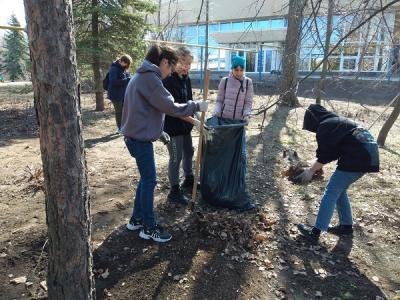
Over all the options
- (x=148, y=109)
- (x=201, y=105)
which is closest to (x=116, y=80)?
(x=201, y=105)

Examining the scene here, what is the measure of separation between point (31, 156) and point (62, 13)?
4835 mm

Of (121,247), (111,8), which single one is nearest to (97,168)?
(121,247)

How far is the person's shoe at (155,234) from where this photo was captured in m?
3.28

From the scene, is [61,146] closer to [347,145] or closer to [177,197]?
[177,197]

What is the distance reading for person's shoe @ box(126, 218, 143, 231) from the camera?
348 cm

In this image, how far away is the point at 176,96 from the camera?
3.82m

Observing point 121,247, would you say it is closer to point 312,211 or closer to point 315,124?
point 315,124

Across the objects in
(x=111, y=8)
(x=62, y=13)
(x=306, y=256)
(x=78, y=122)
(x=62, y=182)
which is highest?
(x=111, y=8)

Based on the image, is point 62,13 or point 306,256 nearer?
point 62,13

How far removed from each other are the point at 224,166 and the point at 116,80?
3742 mm

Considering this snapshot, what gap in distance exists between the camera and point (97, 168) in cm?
550

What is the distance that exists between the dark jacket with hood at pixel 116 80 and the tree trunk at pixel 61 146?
495cm

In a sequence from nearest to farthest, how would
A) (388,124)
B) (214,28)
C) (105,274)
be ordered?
(105,274) → (388,124) → (214,28)

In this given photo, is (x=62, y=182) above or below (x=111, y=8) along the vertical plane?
below
